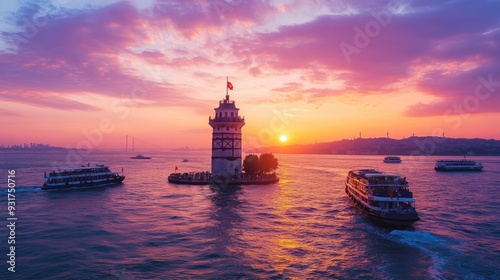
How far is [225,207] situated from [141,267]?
2507 cm

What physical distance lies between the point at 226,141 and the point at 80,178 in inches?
1286

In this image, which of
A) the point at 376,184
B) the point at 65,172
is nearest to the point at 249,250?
the point at 376,184

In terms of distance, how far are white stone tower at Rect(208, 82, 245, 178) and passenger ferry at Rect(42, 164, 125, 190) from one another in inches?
997

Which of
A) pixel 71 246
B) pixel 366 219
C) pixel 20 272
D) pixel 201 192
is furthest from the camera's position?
pixel 201 192

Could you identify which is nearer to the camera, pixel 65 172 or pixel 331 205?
pixel 331 205

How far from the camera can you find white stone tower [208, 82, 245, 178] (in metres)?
79.7

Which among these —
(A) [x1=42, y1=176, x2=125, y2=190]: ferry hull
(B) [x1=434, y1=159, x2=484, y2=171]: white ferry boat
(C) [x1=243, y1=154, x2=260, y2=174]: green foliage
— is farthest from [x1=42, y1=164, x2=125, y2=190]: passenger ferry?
(B) [x1=434, y1=159, x2=484, y2=171]: white ferry boat

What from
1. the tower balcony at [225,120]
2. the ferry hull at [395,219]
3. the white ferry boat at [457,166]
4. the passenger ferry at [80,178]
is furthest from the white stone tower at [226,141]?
the white ferry boat at [457,166]

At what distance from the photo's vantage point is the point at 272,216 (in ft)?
151

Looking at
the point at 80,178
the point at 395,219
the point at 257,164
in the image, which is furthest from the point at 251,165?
the point at 395,219

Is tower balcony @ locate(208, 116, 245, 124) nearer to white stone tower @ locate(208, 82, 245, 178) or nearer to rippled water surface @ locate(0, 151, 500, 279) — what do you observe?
white stone tower @ locate(208, 82, 245, 178)

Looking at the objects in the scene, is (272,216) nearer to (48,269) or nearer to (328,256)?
(328,256)

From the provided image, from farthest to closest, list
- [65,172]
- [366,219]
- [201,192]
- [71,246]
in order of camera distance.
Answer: [65,172] < [201,192] < [366,219] < [71,246]

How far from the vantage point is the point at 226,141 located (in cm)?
7975
